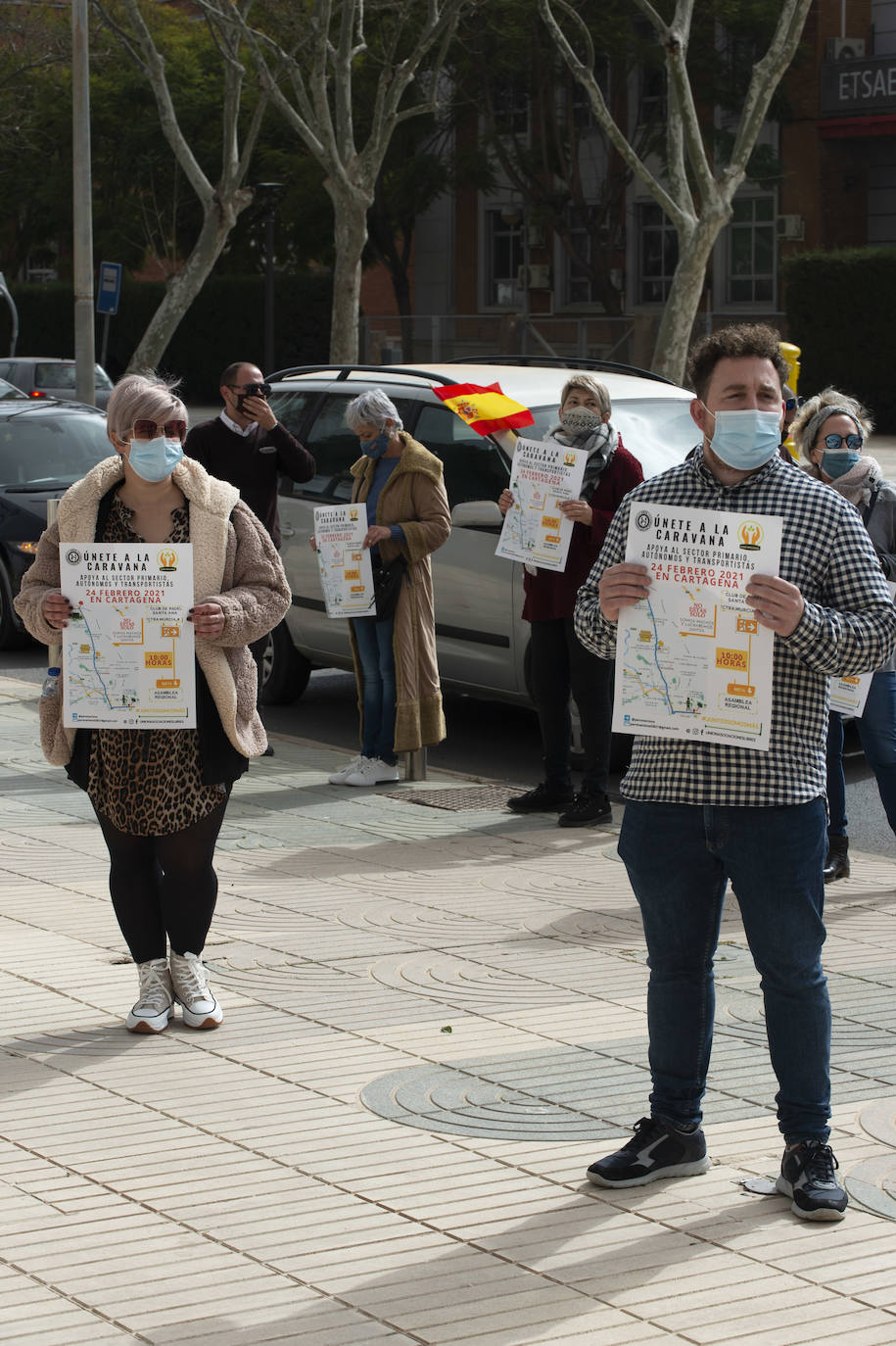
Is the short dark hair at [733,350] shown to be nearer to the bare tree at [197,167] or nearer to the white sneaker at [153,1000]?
the white sneaker at [153,1000]

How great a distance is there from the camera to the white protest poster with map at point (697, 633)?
398 cm

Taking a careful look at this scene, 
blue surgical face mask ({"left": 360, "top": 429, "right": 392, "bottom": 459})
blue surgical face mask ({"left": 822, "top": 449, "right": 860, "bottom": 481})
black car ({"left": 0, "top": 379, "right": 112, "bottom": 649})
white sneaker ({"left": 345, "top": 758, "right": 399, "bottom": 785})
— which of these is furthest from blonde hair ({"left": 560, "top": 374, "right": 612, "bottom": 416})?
black car ({"left": 0, "top": 379, "right": 112, "bottom": 649})

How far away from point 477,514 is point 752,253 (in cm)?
3398

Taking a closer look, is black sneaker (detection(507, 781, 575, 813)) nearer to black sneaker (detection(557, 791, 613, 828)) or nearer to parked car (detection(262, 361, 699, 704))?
black sneaker (detection(557, 791, 613, 828))

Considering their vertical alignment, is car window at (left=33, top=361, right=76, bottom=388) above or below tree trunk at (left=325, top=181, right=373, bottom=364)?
below

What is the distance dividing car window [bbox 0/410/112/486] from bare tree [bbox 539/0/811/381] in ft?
30.1

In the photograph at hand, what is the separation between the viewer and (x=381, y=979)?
237 inches

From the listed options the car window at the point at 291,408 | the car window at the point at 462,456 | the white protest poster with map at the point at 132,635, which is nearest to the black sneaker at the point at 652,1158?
the white protest poster with map at the point at 132,635

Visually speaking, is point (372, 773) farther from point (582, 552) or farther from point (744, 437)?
point (744, 437)

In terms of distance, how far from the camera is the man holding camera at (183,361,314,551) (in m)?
9.38

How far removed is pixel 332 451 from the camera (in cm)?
1111

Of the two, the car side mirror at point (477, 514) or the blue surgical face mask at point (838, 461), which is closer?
the blue surgical face mask at point (838, 461)

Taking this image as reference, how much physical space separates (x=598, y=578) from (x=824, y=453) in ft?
11.5

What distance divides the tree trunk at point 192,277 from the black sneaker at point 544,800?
21256 millimetres
